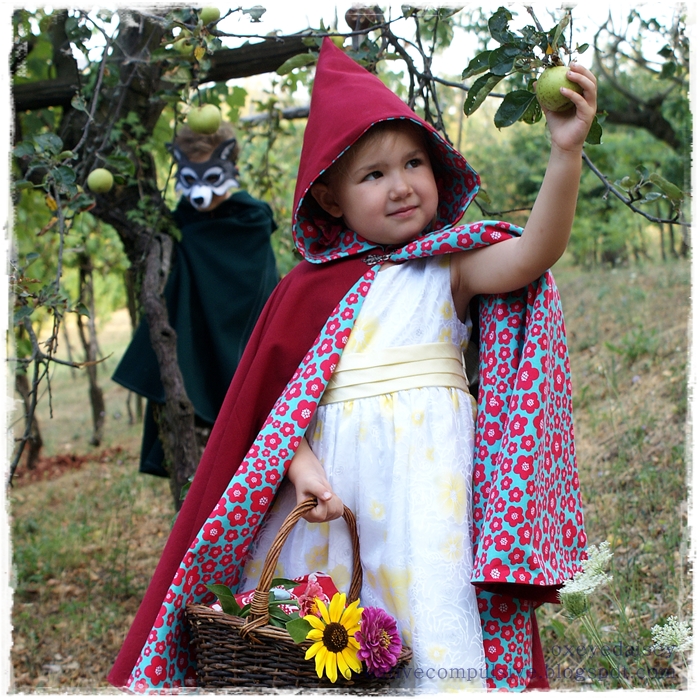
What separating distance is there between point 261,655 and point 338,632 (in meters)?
0.15

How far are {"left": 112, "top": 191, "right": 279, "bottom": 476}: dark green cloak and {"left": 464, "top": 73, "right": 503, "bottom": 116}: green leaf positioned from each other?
1.84 meters

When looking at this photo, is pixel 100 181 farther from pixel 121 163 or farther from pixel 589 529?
pixel 589 529

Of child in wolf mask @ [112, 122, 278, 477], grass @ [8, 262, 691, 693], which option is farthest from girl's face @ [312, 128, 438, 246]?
child in wolf mask @ [112, 122, 278, 477]

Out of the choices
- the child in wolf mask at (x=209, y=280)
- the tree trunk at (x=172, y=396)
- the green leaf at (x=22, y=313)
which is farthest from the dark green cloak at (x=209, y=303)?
the green leaf at (x=22, y=313)

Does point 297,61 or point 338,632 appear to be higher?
point 297,61

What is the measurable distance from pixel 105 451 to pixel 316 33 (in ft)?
18.5

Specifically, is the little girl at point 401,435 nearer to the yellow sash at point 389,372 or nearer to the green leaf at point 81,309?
the yellow sash at point 389,372

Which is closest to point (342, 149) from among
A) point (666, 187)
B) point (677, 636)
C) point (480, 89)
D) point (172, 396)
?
point (480, 89)

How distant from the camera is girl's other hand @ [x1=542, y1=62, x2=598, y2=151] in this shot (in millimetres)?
1280

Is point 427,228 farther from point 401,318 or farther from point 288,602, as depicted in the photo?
point 288,602

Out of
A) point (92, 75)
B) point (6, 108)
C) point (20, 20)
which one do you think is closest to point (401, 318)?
point (6, 108)

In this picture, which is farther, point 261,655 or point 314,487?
point 314,487

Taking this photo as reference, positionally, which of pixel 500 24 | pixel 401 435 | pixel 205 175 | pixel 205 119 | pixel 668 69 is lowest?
pixel 401 435

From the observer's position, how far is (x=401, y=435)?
1.56 meters
